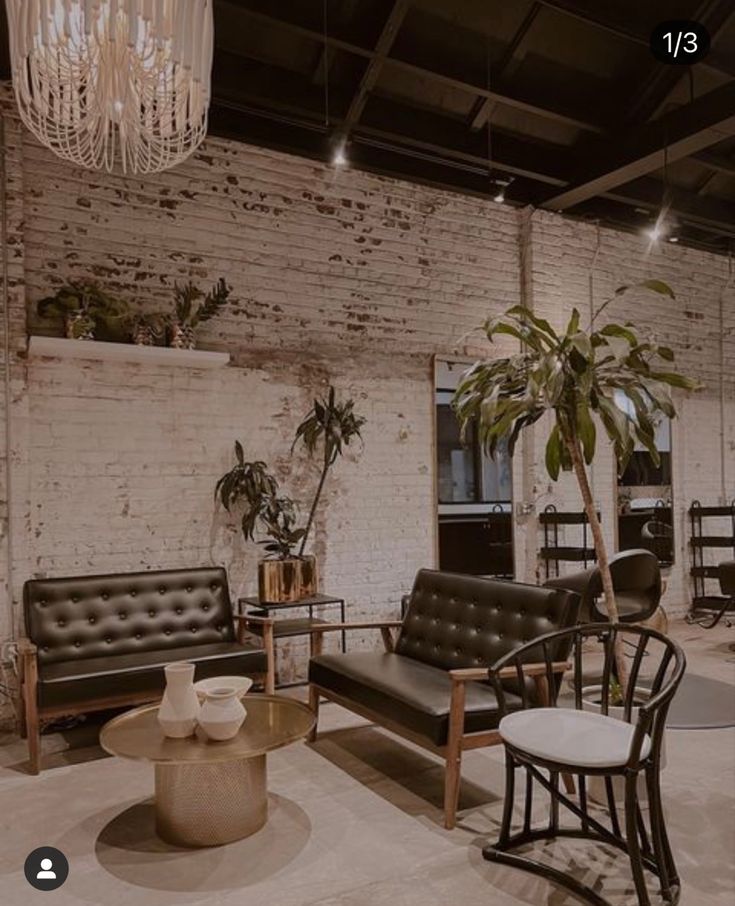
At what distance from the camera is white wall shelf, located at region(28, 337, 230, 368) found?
4348 mm

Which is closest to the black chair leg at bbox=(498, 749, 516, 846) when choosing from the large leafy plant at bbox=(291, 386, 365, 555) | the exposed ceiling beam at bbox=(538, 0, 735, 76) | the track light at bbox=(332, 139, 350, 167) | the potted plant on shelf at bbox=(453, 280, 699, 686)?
the potted plant on shelf at bbox=(453, 280, 699, 686)

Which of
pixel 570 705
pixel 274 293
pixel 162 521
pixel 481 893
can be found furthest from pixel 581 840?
pixel 274 293

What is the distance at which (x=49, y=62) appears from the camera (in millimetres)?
2191

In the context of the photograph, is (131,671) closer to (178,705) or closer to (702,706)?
(178,705)

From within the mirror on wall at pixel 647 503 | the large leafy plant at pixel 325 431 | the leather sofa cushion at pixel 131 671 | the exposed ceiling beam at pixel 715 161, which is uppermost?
the exposed ceiling beam at pixel 715 161

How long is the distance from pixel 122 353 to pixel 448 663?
108 inches

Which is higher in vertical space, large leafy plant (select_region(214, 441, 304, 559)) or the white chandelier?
the white chandelier

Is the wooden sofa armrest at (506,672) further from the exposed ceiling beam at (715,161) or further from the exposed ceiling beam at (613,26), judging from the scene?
the exposed ceiling beam at (715,161)

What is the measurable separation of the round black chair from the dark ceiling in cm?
294

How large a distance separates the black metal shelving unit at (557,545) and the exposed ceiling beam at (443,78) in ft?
10.2

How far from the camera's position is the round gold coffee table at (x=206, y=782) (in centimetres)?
276

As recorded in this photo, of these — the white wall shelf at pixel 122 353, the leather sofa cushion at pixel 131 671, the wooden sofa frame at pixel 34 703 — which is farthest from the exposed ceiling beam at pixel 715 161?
the wooden sofa frame at pixel 34 703

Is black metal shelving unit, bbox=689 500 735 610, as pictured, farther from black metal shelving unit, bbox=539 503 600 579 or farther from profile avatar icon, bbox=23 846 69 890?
profile avatar icon, bbox=23 846 69 890

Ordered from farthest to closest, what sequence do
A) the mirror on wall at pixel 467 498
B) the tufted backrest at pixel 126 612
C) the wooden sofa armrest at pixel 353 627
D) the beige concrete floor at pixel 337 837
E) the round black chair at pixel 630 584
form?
the mirror on wall at pixel 467 498
the round black chair at pixel 630 584
the tufted backrest at pixel 126 612
the wooden sofa armrest at pixel 353 627
the beige concrete floor at pixel 337 837
